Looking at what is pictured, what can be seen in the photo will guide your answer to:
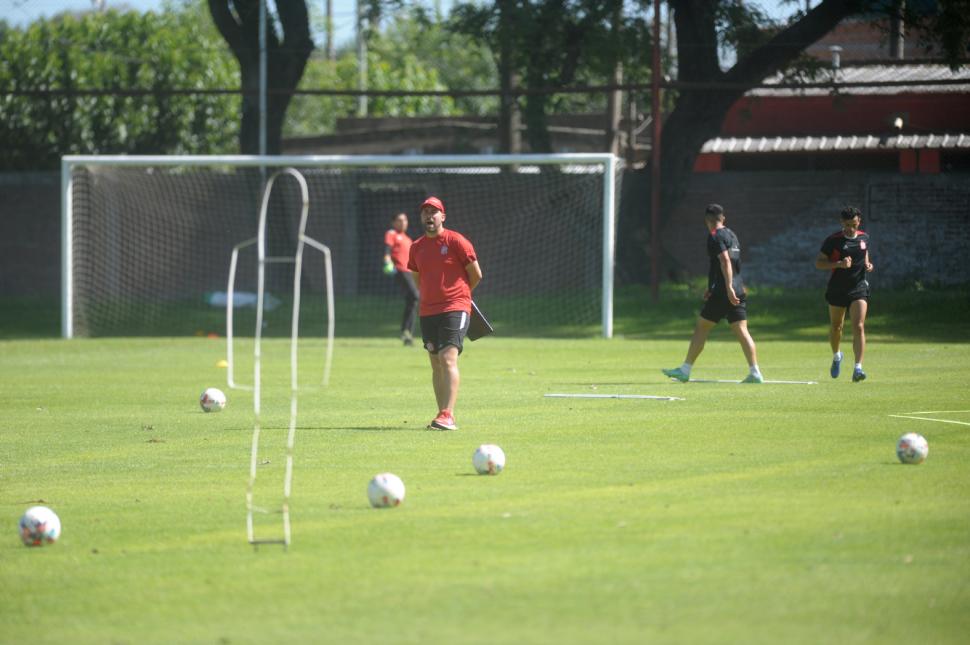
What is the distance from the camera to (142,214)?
29359 mm

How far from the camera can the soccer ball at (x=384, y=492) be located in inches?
336

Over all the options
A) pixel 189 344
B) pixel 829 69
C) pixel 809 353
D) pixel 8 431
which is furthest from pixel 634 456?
pixel 829 69

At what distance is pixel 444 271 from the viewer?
41.9ft

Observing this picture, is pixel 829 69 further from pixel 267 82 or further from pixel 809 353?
pixel 267 82

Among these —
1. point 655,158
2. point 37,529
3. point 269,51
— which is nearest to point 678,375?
point 37,529

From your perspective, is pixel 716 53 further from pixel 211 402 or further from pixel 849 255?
pixel 211 402

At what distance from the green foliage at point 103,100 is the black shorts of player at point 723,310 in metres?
22.8

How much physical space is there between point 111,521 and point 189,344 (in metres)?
16.2

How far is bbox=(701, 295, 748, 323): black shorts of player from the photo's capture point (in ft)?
53.9

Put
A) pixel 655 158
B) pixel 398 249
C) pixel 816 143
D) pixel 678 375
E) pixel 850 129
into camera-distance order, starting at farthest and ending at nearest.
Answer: pixel 850 129
pixel 816 143
pixel 655 158
pixel 398 249
pixel 678 375

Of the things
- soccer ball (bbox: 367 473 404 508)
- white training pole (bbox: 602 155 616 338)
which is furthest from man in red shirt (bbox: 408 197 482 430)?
white training pole (bbox: 602 155 616 338)

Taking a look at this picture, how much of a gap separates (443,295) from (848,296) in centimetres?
636

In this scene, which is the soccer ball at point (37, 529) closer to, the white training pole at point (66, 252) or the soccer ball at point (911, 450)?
the soccer ball at point (911, 450)

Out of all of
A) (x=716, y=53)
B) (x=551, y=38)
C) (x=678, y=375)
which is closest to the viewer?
(x=678, y=375)
